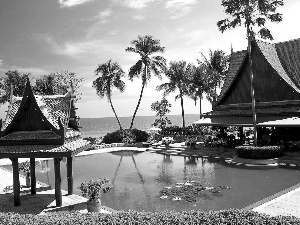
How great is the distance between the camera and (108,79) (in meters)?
48.2

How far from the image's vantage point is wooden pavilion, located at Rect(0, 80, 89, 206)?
569 inches

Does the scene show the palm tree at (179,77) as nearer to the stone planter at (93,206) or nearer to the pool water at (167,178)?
the pool water at (167,178)

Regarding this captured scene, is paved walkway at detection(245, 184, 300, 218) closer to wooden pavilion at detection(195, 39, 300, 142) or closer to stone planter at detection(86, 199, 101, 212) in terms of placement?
stone planter at detection(86, 199, 101, 212)

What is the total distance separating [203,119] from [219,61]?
19.6 metres

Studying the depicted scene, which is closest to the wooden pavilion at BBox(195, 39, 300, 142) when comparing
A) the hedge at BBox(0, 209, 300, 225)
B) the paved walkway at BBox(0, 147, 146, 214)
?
the paved walkway at BBox(0, 147, 146, 214)

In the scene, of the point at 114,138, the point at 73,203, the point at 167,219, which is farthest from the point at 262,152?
the point at 114,138

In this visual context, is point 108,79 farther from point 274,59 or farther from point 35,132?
point 35,132

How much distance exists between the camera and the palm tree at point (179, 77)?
51.2 m

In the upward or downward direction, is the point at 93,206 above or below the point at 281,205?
above

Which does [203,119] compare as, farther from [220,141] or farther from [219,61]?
[219,61]

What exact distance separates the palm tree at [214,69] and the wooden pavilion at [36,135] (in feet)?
117

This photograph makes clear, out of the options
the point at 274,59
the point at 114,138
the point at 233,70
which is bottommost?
the point at 114,138

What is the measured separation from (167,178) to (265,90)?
1713 cm

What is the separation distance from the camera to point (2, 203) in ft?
51.9
